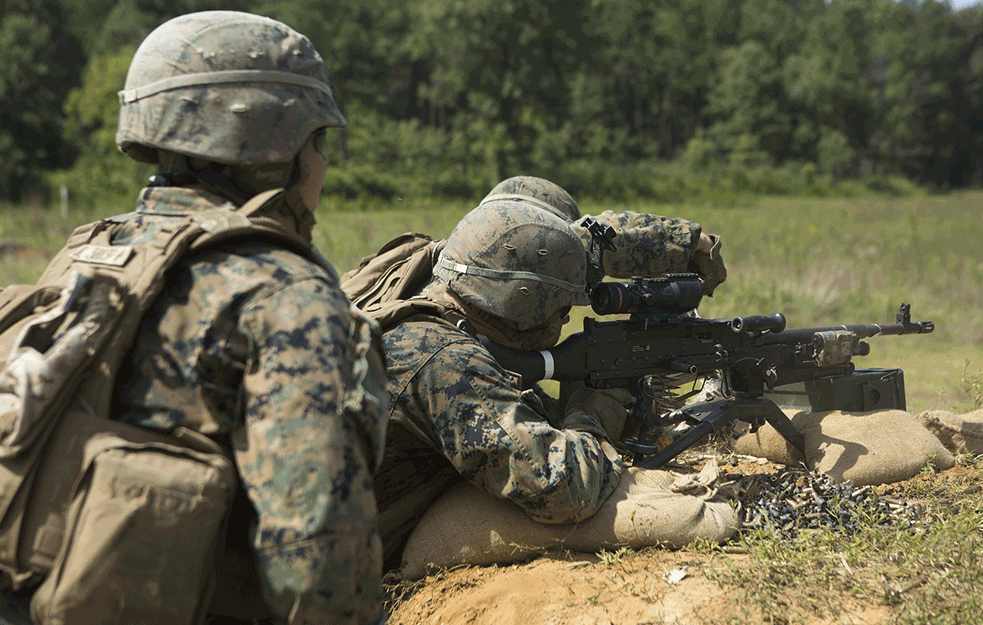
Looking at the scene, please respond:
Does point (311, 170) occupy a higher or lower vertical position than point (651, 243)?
higher

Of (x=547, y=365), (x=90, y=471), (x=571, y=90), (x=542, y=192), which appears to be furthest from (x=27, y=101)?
(x=90, y=471)

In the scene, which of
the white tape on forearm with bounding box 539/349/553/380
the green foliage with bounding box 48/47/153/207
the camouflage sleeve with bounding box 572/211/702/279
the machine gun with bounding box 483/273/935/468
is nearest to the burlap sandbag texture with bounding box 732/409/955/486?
the machine gun with bounding box 483/273/935/468

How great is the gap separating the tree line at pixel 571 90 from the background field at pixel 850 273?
1737 centimetres

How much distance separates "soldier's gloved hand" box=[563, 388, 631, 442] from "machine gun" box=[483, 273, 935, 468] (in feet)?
0.16

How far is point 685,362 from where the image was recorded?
4.52 m

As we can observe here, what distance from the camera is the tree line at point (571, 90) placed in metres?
37.1

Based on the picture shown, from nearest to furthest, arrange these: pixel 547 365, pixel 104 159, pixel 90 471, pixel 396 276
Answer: pixel 90 471 < pixel 547 365 < pixel 396 276 < pixel 104 159

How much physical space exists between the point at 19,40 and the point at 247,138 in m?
43.3

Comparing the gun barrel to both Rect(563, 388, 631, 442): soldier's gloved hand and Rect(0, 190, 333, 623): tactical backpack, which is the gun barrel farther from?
Rect(0, 190, 333, 623): tactical backpack

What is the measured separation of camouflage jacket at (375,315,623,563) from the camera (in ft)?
10.3

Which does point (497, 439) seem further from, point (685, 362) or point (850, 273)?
point (850, 273)

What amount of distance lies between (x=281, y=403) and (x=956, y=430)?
463 centimetres

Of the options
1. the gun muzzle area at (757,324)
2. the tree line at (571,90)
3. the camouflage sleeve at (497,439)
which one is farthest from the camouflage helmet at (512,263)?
the tree line at (571,90)

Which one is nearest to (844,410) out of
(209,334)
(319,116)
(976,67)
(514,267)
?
(514,267)
